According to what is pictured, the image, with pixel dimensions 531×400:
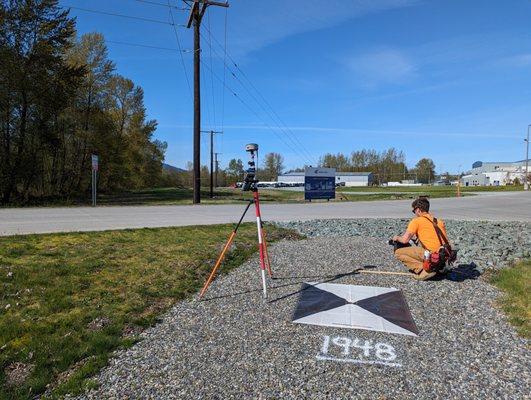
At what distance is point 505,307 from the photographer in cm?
593

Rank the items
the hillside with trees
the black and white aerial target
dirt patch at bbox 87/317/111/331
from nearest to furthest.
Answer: dirt patch at bbox 87/317/111/331
the black and white aerial target
the hillside with trees

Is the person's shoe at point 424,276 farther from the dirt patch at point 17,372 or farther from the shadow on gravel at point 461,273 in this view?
the dirt patch at point 17,372

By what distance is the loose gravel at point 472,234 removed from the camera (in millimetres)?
9281

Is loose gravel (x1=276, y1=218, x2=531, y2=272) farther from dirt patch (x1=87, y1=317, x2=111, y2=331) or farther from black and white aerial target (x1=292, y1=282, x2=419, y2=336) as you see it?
dirt patch (x1=87, y1=317, x2=111, y2=331)

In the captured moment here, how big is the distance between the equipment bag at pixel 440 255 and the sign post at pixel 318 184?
24487 millimetres

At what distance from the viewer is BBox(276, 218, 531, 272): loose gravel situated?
365 inches

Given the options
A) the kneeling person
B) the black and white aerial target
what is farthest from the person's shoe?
the black and white aerial target

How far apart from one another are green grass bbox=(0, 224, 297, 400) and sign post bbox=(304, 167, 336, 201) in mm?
22075

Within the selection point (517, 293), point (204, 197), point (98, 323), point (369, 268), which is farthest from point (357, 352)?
point (204, 197)

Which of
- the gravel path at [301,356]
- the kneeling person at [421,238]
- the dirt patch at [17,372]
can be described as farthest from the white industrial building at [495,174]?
the dirt patch at [17,372]

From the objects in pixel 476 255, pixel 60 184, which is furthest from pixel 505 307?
pixel 60 184

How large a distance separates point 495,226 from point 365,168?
427 ft

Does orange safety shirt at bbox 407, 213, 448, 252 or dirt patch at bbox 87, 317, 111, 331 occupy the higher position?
orange safety shirt at bbox 407, 213, 448, 252

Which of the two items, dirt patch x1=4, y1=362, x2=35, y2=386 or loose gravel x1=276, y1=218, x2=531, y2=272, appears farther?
loose gravel x1=276, y1=218, x2=531, y2=272
